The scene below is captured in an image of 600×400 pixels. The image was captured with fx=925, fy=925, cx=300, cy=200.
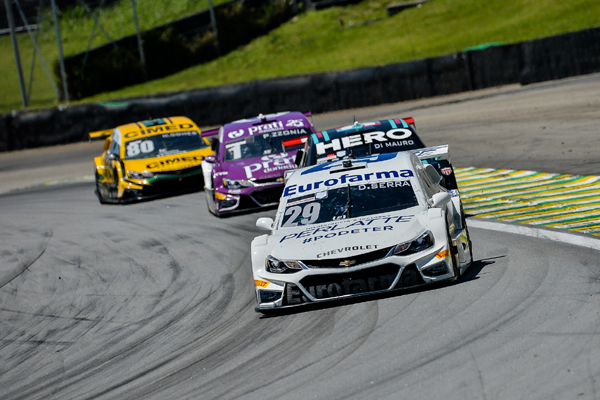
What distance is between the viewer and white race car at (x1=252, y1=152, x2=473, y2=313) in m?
7.47

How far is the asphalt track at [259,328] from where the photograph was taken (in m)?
5.64

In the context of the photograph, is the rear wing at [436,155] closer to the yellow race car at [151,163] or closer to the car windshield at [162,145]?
the yellow race car at [151,163]

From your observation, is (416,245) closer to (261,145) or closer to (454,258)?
(454,258)

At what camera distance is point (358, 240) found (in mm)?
7531

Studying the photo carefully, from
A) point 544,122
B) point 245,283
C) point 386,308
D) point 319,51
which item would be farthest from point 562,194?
point 319,51

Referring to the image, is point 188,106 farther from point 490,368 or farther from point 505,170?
point 490,368

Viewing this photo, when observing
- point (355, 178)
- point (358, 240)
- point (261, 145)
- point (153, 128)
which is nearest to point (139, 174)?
point (153, 128)

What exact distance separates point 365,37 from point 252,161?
2706cm

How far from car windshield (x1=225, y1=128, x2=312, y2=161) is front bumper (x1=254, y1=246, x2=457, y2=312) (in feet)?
25.2

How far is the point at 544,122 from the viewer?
65.1 feet

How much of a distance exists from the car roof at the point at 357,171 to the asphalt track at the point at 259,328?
3.75 feet

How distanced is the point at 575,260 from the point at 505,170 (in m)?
6.98

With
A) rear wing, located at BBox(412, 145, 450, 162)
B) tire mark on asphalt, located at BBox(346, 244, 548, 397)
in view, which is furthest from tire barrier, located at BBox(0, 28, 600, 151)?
tire mark on asphalt, located at BBox(346, 244, 548, 397)

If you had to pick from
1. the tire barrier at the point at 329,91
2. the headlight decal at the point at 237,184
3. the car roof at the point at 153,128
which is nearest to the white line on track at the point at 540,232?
the headlight decal at the point at 237,184
